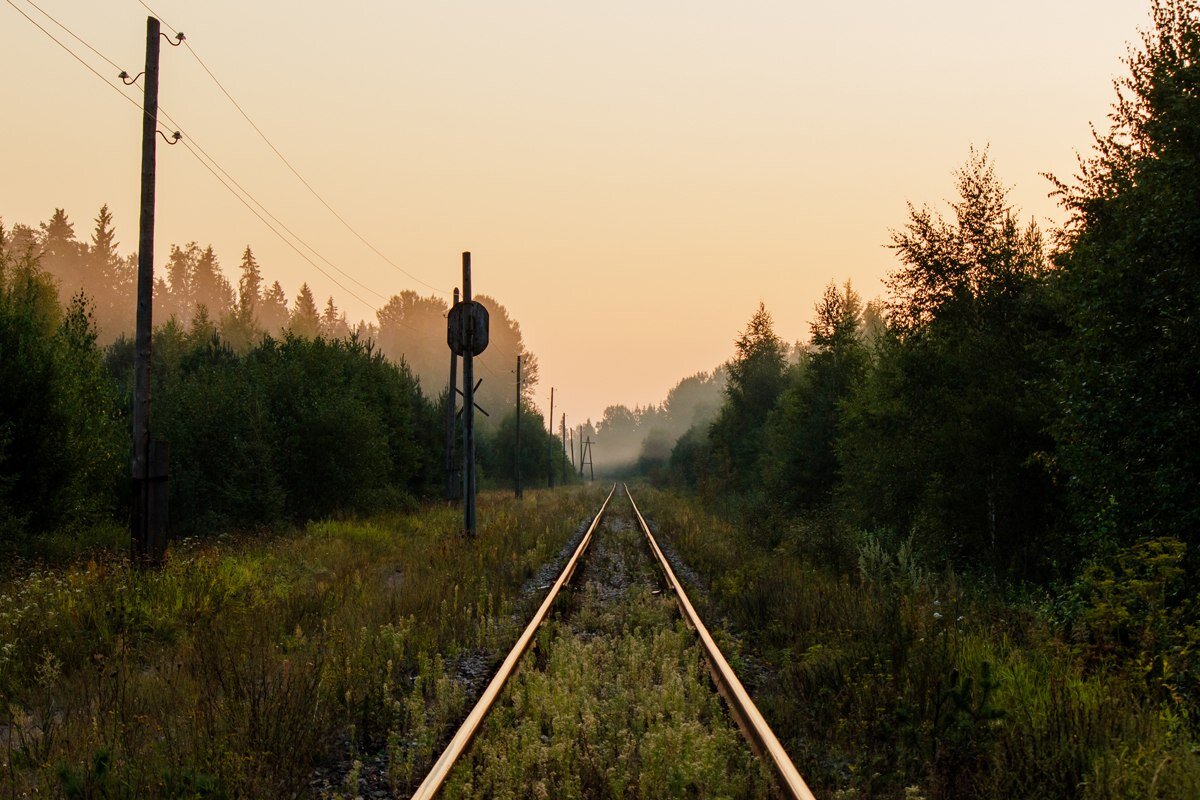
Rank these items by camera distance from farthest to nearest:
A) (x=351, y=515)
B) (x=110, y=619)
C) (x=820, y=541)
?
(x=351, y=515)
(x=820, y=541)
(x=110, y=619)

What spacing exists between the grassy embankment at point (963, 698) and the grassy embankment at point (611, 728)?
509 mm

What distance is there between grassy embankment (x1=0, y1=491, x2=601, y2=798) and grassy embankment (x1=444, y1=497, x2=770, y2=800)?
47 centimetres

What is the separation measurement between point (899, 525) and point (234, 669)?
50.8ft

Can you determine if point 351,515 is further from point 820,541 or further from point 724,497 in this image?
point 724,497

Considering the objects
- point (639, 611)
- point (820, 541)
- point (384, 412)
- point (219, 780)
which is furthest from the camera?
point (384, 412)

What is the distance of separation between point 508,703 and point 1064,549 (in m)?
11.4

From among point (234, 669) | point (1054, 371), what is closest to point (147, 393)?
point (234, 669)

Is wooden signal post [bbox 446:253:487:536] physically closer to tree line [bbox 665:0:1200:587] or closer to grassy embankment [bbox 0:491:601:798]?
grassy embankment [bbox 0:491:601:798]

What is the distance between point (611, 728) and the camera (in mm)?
5000

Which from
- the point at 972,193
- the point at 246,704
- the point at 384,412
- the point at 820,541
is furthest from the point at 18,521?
the point at 972,193

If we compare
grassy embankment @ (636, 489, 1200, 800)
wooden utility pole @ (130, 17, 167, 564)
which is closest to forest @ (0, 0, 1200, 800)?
grassy embankment @ (636, 489, 1200, 800)

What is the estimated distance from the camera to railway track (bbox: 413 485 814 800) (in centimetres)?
413

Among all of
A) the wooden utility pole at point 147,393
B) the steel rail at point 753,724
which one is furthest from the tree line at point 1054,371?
the wooden utility pole at point 147,393

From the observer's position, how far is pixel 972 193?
1644 cm
